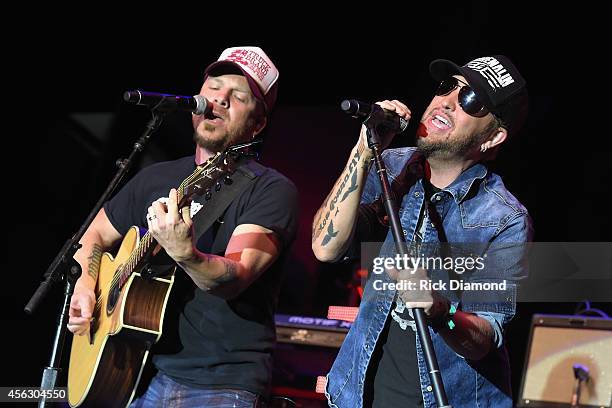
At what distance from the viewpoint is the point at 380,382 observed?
2623mm

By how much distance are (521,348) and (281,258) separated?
2430 millimetres

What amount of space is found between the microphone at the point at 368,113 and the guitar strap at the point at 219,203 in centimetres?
77

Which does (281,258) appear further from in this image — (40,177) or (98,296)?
(40,177)

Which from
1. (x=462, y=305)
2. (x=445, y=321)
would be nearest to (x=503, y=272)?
(x=462, y=305)

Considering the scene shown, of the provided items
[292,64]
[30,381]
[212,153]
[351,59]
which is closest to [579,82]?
[351,59]

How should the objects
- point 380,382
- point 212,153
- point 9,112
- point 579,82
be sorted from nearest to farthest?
point 380,382
point 212,153
point 579,82
point 9,112

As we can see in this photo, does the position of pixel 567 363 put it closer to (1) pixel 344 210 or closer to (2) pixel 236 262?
(1) pixel 344 210

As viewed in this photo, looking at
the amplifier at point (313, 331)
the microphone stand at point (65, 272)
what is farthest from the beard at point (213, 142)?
the amplifier at point (313, 331)

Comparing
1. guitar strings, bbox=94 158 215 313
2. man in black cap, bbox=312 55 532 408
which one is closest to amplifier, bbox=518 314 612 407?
man in black cap, bbox=312 55 532 408

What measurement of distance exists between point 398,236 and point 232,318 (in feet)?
2.99

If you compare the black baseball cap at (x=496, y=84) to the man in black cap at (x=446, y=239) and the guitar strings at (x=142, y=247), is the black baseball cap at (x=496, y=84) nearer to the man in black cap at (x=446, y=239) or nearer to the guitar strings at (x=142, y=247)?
the man in black cap at (x=446, y=239)

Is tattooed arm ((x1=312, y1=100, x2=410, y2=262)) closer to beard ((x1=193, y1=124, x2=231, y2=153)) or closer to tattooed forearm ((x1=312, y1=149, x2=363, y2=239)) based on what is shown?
tattooed forearm ((x1=312, y1=149, x2=363, y2=239))

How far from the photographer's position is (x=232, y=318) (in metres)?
2.91

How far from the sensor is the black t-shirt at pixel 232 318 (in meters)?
2.83
